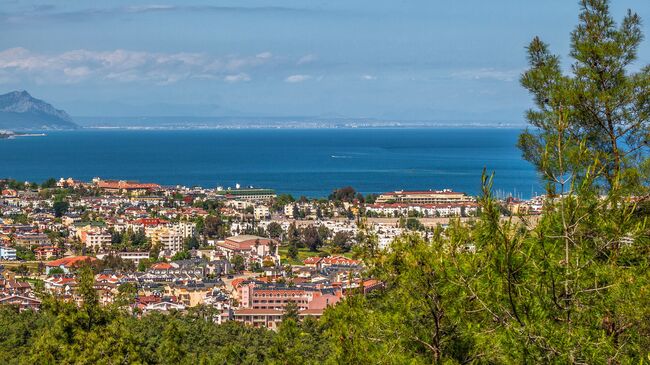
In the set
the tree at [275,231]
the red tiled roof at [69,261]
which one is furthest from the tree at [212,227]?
the red tiled roof at [69,261]

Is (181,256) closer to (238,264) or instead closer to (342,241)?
(238,264)

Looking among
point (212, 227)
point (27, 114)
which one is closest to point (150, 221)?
point (212, 227)

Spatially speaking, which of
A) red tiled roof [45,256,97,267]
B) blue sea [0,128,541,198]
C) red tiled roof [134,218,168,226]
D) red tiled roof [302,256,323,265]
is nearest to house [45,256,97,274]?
red tiled roof [45,256,97,267]

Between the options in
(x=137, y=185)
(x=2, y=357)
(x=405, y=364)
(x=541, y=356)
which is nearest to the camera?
(x=541, y=356)

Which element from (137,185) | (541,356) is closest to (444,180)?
(137,185)

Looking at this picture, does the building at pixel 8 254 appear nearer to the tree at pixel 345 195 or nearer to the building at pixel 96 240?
the building at pixel 96 240

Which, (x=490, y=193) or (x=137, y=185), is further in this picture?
(x=137, y=185)

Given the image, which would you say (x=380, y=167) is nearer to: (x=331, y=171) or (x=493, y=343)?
(x=331, y=171)
